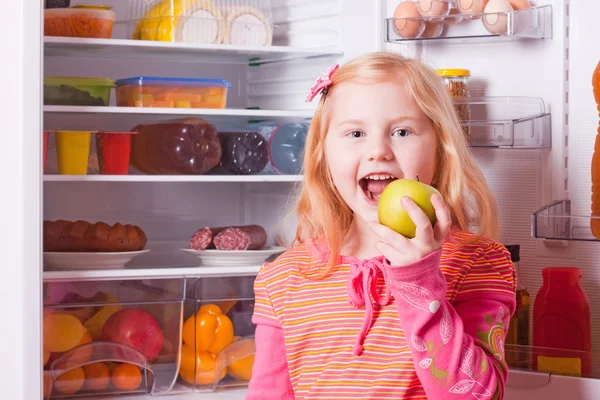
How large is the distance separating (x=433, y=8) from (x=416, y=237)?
2.73 feet

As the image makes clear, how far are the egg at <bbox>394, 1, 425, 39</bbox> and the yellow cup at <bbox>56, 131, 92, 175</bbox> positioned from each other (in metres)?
0.78

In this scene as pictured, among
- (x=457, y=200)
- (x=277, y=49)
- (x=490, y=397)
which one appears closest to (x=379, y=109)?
(x=457, y=200)

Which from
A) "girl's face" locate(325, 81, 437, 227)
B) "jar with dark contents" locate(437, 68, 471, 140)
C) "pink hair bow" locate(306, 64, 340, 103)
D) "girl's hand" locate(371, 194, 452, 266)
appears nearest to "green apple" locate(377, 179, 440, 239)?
"girl's hand" locate(371, 194, 452, 266)

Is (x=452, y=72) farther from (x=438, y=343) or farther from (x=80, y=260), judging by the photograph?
(x=80, y=260)

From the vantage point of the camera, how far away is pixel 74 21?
199 cm

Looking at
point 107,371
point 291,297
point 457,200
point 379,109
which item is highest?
point 379,109

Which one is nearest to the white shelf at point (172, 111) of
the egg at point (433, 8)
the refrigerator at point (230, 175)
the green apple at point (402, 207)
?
the refrigerator at point (230, 175)

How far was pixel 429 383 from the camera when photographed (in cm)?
117

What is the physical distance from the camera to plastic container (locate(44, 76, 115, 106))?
200 cm

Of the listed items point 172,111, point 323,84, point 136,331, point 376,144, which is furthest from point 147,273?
point 376,144

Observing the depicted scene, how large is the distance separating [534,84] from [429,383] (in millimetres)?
897

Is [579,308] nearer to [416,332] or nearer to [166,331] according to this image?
[416,332]

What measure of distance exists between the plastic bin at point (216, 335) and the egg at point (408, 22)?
728mm

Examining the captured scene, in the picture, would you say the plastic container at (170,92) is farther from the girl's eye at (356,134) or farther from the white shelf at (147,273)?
the girl's eye at (356,134)
